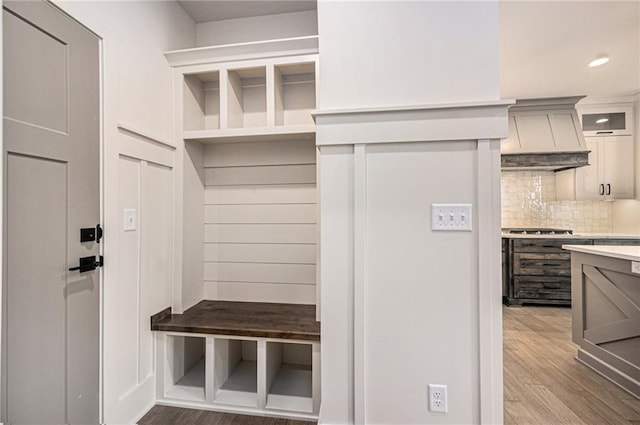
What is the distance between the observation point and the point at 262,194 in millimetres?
2521

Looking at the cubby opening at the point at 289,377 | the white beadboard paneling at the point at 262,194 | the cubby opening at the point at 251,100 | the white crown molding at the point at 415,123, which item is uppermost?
the cubby opening at the point at 251,100

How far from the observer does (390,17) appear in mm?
1527

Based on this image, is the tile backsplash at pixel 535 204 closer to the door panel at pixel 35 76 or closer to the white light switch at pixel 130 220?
the white light switch at pixel 130 220

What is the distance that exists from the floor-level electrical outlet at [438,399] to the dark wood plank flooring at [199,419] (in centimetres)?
80

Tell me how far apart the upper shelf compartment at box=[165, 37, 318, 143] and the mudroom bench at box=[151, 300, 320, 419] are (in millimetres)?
1288

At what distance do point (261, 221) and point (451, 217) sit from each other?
1.53 m

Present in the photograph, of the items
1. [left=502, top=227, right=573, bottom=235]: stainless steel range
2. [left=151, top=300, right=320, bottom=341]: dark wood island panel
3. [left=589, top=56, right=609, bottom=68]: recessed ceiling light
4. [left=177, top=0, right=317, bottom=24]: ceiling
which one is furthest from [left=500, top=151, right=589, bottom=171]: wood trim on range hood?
[left=151, top=300, right=320, bottom=341]: dark wood island panel

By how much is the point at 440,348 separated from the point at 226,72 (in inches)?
88.1

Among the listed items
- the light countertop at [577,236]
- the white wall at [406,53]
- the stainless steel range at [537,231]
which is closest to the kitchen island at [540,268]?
the light countertop at [577,236]

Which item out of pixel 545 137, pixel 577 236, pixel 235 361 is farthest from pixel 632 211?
pixel 235 361

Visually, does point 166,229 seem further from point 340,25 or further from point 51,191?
point 340,25

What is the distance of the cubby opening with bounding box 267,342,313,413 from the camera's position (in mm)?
1975

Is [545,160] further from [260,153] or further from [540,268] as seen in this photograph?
[260,153]

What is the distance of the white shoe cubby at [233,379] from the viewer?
1941 millimetres
